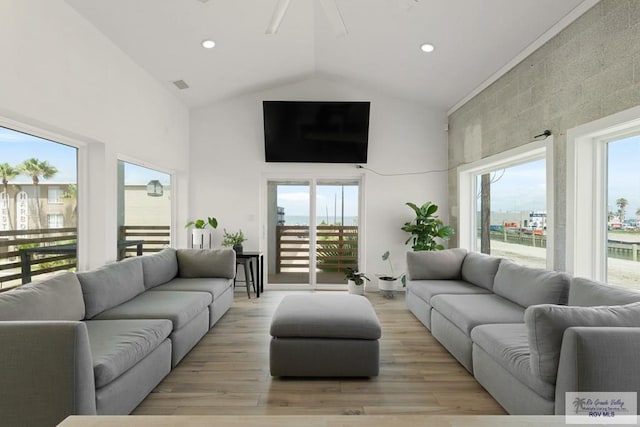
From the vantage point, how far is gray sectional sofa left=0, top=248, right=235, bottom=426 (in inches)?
69.7

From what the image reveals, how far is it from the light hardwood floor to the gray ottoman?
79mm

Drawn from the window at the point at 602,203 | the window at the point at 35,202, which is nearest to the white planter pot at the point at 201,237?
the window at the point at 35,202

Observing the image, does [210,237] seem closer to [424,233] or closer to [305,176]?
[305,176]

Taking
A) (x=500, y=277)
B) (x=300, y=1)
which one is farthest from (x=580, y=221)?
(x=300, y=1)

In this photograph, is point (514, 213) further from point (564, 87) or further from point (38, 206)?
point (38, 206)

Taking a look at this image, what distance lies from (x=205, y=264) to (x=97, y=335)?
213cm

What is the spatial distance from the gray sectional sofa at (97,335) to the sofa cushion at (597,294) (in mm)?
2971

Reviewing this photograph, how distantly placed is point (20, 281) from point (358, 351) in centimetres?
269

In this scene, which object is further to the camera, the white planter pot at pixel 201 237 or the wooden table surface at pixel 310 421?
the white planter pot at pixel 201 237

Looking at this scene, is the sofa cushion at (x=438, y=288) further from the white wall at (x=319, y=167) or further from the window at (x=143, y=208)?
the window at (x=143, y=208)

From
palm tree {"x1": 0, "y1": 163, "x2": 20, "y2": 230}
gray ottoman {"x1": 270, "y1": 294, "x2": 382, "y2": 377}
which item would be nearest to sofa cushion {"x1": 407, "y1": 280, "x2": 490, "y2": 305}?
gray ottoman {"x1": 270, "y1": 294, "x2": 382, "y2": 377}

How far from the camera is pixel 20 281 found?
9.45 ft

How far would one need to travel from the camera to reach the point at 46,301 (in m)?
2.42

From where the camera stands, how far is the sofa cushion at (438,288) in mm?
3920
